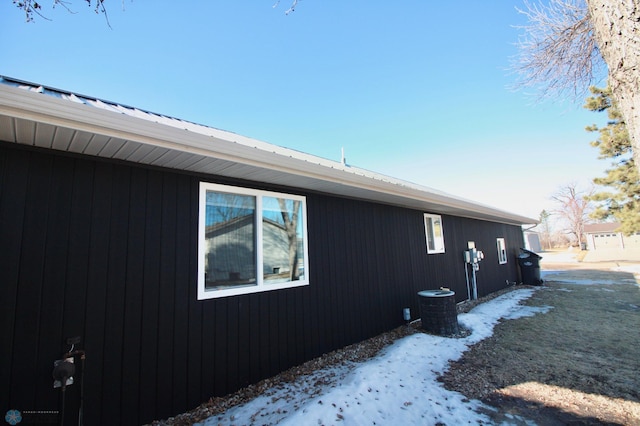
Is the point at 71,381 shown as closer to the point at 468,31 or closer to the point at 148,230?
the point at 148,230

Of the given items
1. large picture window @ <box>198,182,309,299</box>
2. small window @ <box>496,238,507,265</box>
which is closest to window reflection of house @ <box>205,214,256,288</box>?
large picture window @ <box>198,182,309,299</box>

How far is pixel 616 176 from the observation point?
9.37 meters

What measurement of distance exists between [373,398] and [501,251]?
1021cm

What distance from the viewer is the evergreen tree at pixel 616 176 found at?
27.5 ft

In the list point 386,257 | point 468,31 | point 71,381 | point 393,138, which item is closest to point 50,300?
point 71,381

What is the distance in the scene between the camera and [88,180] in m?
2.45

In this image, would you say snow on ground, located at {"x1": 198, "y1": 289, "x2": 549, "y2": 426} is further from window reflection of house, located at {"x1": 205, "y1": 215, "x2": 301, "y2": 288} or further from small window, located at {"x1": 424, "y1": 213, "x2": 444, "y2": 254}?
small window, located at {"x1": 424, "y1": 213, "x2": 444, "y2": 254}

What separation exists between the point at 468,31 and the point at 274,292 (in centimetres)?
591

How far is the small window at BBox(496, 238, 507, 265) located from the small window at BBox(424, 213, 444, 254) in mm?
4685

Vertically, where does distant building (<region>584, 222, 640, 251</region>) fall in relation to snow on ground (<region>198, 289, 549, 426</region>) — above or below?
above

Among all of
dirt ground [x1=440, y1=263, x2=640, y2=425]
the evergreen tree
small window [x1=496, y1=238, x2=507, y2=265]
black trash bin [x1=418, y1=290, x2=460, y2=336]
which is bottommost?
dirt ground [x1=440, y1=263, x2=640, y2=425]

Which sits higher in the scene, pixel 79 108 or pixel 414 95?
pixel 414 95

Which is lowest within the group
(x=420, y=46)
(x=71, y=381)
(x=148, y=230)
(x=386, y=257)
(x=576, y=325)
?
(x=576, y=325)

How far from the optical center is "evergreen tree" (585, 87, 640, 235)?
8.39 metres
